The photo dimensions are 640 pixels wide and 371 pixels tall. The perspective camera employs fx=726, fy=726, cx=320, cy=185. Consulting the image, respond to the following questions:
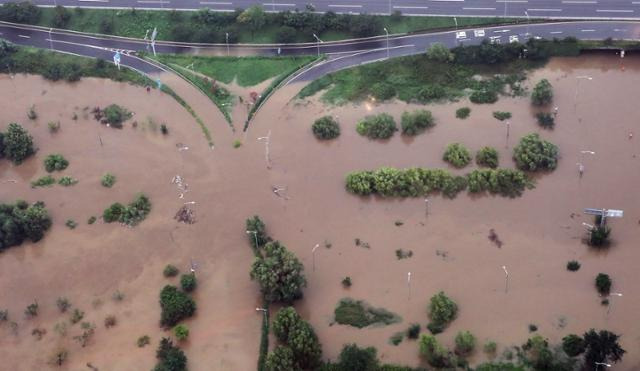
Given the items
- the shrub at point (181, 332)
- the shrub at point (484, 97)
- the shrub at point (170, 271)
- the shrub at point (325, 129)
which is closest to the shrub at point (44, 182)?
the shrub at point (170, 271)

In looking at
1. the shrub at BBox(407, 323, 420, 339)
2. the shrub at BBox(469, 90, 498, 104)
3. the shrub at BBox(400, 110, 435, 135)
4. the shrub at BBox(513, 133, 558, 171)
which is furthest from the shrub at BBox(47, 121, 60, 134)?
the shrub at BBox(513, 133, 558, 171)

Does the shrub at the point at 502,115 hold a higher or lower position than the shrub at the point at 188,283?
higher

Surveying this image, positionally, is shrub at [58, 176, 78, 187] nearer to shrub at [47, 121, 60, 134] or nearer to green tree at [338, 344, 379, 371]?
shrub at [47, 121, 60, 134]

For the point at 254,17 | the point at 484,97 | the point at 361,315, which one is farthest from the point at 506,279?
the point at 254,17

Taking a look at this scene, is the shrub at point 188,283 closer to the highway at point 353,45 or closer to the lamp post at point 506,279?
the lamp post at point 506,279

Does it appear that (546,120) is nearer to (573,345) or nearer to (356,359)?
(573,345)

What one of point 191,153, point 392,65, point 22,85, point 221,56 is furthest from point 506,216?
point 22,85

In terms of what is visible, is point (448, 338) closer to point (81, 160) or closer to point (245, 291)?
point (245, 291)
